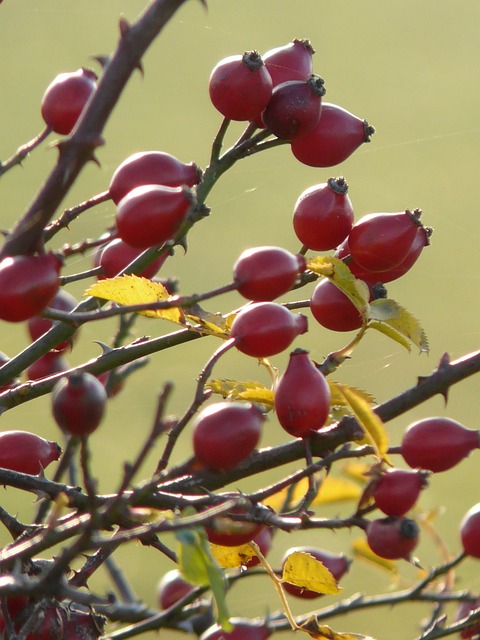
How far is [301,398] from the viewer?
88 cm

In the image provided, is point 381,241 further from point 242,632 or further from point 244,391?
point 242,632

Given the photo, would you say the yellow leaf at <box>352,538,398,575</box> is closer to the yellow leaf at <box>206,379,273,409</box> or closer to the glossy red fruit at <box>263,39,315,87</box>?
the yellow leaf at <box>206,379,273,409</box>

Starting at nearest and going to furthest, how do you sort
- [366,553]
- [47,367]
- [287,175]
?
[47,367]
[366,553]
[287,175]

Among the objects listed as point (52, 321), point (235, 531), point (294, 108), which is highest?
point (294, 108)

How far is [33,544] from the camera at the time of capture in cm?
69

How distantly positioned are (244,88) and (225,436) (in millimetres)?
395

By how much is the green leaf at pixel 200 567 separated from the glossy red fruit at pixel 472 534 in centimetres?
35

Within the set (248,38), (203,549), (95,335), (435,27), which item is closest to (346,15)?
(435,27)

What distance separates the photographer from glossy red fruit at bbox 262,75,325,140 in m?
0.99

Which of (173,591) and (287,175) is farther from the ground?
(287,175)

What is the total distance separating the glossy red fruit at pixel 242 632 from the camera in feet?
3.32

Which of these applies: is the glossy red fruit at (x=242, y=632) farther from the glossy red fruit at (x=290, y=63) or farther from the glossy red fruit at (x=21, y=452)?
the glossy red fruit at (x=290, y=63)

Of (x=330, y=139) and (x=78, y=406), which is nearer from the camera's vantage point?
(x=78, y=406)

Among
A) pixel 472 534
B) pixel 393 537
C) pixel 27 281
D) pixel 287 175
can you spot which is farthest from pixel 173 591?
pixel 287 175
